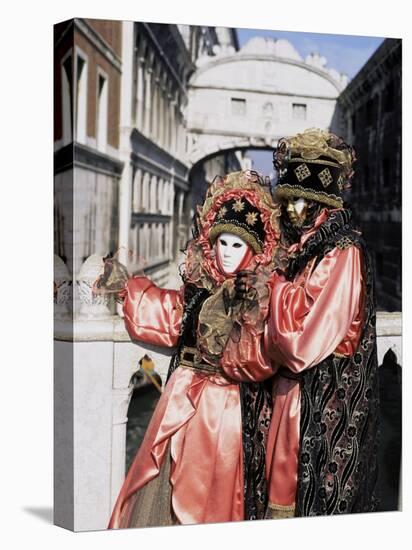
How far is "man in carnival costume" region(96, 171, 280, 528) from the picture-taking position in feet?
18.8

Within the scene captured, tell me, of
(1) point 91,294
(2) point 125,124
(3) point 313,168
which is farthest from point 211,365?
(2) point 125,124

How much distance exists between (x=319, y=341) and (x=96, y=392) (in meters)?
1.27

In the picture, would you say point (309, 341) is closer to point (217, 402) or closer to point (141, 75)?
point (217, 402)

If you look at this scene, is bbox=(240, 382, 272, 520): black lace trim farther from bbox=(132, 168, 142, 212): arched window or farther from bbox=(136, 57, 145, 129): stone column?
bbox=(136, 57, 145, 129): stone column

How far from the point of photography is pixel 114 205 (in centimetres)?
575

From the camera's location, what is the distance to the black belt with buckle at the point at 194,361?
580cm

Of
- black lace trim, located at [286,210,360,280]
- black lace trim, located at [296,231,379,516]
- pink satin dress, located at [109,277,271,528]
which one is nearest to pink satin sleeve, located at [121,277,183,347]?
pink satin dress, located at [109,277,271,528]

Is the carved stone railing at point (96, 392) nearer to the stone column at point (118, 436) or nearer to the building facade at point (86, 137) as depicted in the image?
the stone column at point (118, 436)

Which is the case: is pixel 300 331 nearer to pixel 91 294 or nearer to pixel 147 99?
pixel 91 294

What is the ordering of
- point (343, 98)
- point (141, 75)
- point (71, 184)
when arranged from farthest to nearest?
point (343, 98), point (141, 75), point (71, 184)

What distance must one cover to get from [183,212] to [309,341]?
3.51 ft

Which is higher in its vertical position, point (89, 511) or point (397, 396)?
point (397, 396)

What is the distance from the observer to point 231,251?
575 centimetres

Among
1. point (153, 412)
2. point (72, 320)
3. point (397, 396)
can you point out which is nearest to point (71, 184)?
point (72, 320)
